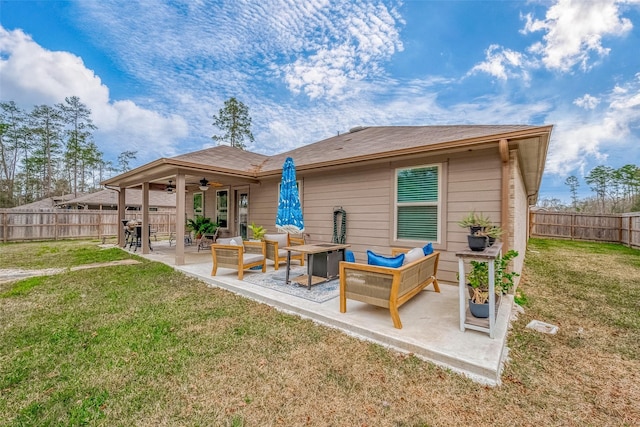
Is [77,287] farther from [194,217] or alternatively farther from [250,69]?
[250,69]

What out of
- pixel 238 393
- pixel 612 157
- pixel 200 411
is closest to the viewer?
pixel 200 411

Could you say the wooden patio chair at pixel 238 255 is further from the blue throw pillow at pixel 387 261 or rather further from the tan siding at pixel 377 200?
the blue throw pillow at pixel 387 261

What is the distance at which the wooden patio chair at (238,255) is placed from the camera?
5.36 metres

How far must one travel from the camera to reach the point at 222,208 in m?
10.5

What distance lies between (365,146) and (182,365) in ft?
20.0

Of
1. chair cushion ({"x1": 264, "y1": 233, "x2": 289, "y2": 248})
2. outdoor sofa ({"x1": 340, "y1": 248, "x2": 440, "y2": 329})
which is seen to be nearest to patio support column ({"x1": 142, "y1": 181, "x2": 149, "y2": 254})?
chair cushion ({"x1": 264, "y1": 233, "x2": 289, "y2": 248})

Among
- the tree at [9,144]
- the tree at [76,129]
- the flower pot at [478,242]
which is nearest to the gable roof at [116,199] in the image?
the tree at [76,129]

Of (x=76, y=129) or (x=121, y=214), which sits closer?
(x=121, y=214)

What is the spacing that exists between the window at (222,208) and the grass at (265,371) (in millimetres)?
6095

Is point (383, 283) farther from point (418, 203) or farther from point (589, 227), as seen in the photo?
point (589, 227)

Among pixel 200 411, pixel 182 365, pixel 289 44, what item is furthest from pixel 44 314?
pixel 289 44

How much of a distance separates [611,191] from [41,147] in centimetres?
4793

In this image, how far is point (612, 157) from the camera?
74.9 ft

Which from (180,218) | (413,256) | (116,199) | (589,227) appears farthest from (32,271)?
(589,227)
